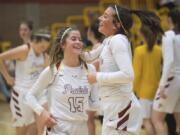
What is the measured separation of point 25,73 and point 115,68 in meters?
2.47

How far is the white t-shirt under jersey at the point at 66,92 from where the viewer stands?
13.2 ft

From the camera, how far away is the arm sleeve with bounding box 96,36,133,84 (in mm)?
3613

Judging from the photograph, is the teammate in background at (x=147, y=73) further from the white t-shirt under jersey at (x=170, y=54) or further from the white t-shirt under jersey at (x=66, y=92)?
the white t-shirt under jersey at (x=66, y=92)

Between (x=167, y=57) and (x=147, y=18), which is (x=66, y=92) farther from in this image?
(x=167, y=57)

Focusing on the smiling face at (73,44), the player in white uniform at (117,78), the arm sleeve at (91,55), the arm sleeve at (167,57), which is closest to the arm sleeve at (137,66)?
the arm sleeve at (167,57)

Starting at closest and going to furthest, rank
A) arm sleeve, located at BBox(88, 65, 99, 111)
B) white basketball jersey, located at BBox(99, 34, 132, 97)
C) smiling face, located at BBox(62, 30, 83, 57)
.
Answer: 1. white basketball jersey, located at BBox(99, 34, 132, 97)
2. smiling face, located at BBox(62, 30, 83, 57)
3. arm sleeve, located at BBox(88, 65, 99, 111)

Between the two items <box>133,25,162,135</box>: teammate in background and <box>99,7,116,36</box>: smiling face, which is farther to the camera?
<box>133,25,162,135</box>: teammate in background

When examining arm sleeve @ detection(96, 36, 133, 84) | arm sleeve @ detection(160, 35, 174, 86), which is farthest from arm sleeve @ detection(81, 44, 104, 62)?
arm sleeve @ detection(160, 35, 174, 86)

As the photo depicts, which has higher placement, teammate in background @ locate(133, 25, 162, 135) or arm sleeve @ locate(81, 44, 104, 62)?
arm sleeve @ locate(81, 44, 104, 62)

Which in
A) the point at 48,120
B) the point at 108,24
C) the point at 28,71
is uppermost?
the point at 108,24

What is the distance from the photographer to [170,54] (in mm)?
5500

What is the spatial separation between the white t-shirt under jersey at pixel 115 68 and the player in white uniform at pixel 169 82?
1.72 meters

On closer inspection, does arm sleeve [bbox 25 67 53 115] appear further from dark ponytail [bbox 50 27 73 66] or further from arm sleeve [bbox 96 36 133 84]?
arm sleeve [bbox 96 36 133 84]

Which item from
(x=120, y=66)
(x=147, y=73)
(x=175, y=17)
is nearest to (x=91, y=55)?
(x=120, y=66)
